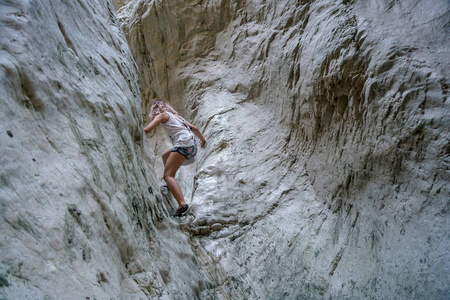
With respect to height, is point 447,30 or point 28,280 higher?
point 447,30

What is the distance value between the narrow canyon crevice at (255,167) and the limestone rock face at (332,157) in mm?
14

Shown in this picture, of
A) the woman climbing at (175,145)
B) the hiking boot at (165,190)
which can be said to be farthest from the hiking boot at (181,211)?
the hiking boot at (165,190)

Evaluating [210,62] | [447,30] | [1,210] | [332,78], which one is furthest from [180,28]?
[1,210]

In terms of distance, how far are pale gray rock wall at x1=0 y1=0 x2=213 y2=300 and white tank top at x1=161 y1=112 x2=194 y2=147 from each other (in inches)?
43.1

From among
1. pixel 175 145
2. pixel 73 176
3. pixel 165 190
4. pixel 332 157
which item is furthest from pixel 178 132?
pixel 73 176

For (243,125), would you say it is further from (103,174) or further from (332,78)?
(103,174)

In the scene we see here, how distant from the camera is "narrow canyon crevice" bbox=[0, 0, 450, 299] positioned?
63.2 inches

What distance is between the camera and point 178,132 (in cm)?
418

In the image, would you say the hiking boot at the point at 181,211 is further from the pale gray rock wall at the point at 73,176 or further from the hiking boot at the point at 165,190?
the pale gray rock wall at the point at 73,176

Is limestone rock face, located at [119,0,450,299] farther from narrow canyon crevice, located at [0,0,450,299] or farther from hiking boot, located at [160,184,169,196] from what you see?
hiking boot, located at [160,184,169,196]

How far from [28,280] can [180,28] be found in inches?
218

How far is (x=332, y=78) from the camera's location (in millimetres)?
3252

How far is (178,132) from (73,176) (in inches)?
95.9

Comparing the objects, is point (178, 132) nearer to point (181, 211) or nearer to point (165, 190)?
point (165, 190)
